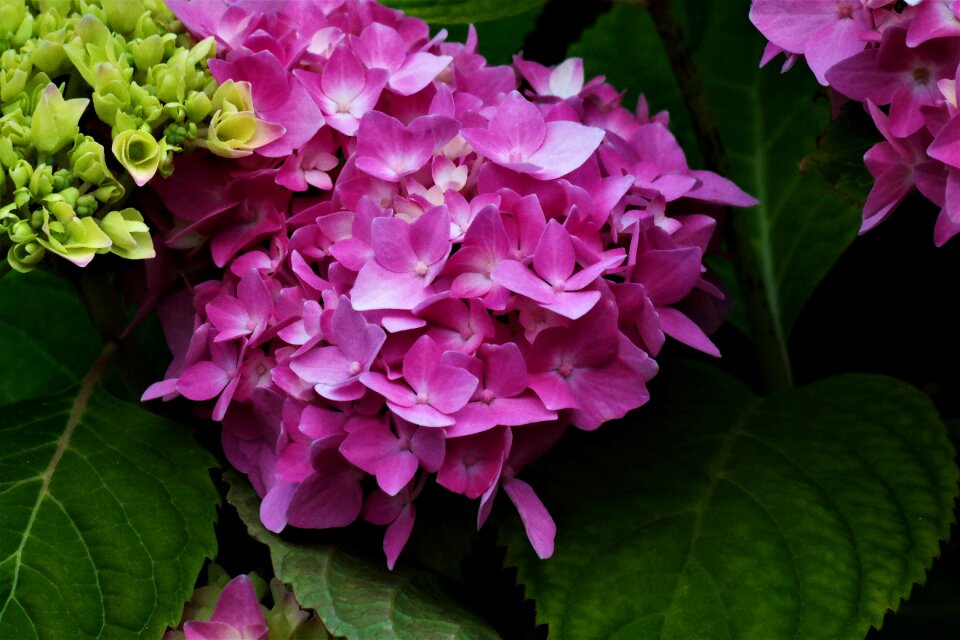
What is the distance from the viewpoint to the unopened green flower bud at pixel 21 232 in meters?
0.61

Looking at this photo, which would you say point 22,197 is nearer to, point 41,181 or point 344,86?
point 41,181

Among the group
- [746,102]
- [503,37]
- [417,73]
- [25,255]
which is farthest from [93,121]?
[746,102]

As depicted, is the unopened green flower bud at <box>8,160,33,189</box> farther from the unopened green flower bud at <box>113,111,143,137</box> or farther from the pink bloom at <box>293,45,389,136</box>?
the pink bloom at <box>293,45,389,136</box>

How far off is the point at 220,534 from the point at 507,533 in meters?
0.24

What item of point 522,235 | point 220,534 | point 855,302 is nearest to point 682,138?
point 855,302

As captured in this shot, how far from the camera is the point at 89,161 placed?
630 millimetres

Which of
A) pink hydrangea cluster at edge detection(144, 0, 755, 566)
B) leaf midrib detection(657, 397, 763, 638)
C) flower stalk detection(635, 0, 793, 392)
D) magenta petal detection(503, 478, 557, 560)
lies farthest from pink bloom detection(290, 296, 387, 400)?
flower stalk detection(635, 0, 793, 392)

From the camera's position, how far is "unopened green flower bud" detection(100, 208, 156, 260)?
636 mm

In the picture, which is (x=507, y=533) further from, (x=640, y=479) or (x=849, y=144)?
(x=849, y=144)

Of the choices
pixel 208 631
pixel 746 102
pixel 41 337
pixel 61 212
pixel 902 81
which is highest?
pixel 902 81

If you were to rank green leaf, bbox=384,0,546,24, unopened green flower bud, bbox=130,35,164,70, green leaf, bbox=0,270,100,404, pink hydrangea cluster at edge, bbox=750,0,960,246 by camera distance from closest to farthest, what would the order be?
pink hydrangea cluster at edge, bbox=750,0,960,246 < unopened green flower bud, bbox=130,35,164,70 < green leaf, bbox=384,0,546,24 < green leaf, bbox=0,270,100,404

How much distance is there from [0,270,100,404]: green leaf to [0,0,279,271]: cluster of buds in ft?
1.12

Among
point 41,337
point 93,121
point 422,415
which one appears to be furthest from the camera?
point 41,337

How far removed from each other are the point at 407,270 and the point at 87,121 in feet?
0.79
